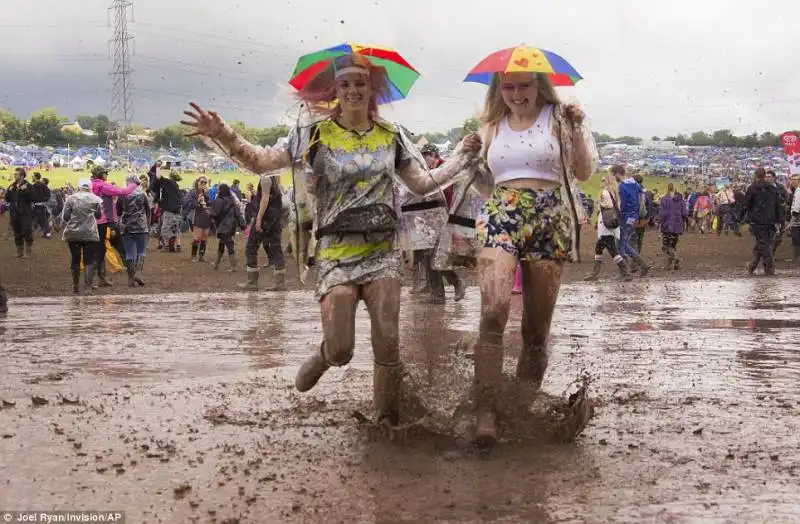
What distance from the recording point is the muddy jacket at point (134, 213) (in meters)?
19.3

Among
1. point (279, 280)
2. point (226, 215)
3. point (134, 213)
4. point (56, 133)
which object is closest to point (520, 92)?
point (279, 280)

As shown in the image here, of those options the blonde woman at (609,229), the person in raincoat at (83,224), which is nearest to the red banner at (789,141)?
the blonde woman at (609,229)

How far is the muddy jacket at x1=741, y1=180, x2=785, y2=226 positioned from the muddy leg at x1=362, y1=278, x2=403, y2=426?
16420mm

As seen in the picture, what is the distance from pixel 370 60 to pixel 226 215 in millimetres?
15935

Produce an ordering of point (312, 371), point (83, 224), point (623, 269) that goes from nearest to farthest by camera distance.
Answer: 1. point (312, 371)
2. point (83, 224)
3. point (623, 269)

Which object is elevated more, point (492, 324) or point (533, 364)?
point (492, 324)

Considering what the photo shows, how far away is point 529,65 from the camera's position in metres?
6.01

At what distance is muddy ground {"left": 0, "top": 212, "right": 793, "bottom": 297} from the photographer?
1894 cm

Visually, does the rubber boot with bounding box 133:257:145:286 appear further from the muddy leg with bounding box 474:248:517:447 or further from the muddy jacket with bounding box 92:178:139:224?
the muddy leg with bounding box 474:248:517:447

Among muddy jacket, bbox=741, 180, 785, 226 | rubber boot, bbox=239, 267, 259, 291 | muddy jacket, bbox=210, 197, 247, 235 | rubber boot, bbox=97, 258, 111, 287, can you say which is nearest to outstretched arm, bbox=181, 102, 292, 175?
rubber boot, bbox=239, 267, 259, 291

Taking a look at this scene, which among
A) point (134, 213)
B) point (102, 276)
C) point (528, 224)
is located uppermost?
point (528, 224)

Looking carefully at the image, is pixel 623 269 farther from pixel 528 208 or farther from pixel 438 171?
pixel 528 208

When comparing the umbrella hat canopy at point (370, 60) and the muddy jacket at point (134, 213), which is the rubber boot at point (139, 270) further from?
the umbrella hat canopy at point (370, 60)

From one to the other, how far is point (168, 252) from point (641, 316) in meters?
18.2
